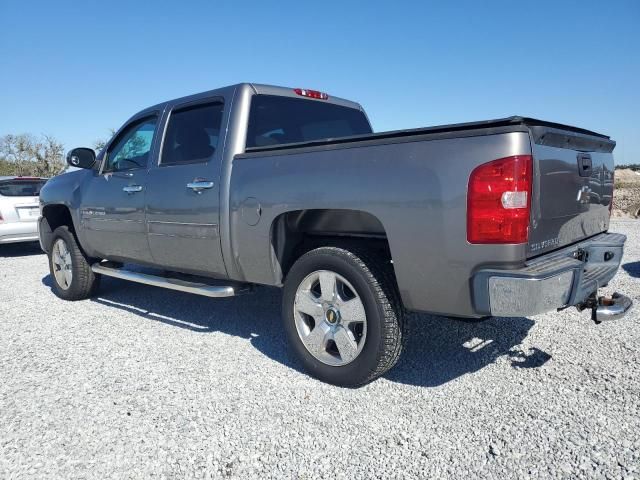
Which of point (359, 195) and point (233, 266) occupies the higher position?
point (359, 195)

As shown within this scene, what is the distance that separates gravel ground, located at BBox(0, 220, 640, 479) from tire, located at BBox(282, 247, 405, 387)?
0.17 meters

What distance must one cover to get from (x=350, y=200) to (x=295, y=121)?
1.61 metres

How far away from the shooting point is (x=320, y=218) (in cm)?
332

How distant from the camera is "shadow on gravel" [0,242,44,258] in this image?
32.1 ft

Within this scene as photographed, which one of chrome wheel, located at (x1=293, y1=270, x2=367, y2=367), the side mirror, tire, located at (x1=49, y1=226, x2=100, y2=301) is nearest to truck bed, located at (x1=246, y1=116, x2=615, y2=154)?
chrome wheel, located at (x1=293, y1=270, x2=367, y2=367)

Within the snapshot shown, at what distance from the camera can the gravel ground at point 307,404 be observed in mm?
2330

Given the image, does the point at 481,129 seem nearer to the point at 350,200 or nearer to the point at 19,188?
the point at 350,200

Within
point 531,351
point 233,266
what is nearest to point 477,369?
point 531,351

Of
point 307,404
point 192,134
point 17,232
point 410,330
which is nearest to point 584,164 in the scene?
point 410,330

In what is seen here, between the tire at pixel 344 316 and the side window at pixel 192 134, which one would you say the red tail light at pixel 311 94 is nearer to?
the side window at pixel 192 134

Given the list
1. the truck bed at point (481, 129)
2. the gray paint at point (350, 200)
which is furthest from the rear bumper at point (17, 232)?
the truck bed at point (481, 129)

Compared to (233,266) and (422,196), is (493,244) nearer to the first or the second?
(422,196)

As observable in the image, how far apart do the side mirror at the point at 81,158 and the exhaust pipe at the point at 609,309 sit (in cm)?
468

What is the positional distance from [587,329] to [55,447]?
3.88 metres
